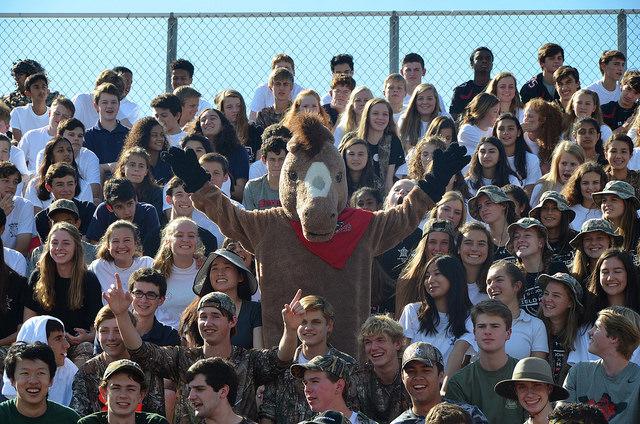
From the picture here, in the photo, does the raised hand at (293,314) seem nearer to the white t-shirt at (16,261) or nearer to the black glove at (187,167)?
the black glove at (187,167)

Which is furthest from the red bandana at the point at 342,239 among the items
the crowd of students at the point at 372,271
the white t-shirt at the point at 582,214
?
the white t-shirt at the point at 582,214

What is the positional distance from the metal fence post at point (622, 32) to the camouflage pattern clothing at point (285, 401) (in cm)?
629

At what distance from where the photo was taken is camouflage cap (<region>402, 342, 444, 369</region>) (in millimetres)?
8195

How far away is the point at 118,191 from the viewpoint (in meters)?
11.3

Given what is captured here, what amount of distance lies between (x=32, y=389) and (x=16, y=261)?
3022 millimetres

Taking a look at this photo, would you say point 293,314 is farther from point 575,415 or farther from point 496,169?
point 496,169

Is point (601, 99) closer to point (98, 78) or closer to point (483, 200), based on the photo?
point (483, 200)

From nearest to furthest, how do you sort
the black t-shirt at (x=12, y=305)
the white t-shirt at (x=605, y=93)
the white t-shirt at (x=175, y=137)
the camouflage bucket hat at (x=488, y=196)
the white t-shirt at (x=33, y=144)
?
the black t-shirt at (x=12, y=305) < the camouflage bucket hat at (x=488, y=196) < the white t-shirt at (x=175, y=137) < the white t-shirt at (x=33, y=144) < the white t-shirt at (x=605, y=93)

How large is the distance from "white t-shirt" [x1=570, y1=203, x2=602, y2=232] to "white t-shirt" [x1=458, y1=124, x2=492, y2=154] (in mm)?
→ 1944

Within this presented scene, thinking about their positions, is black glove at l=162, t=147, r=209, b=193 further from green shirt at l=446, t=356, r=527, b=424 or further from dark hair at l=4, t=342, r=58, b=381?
green shirt at l=446, t=356, r=527, b=424

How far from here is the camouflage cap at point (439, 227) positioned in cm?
1008

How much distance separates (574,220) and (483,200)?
81cm

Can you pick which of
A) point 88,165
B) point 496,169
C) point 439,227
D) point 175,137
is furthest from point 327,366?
point 175,137

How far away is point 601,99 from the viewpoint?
1396cm
